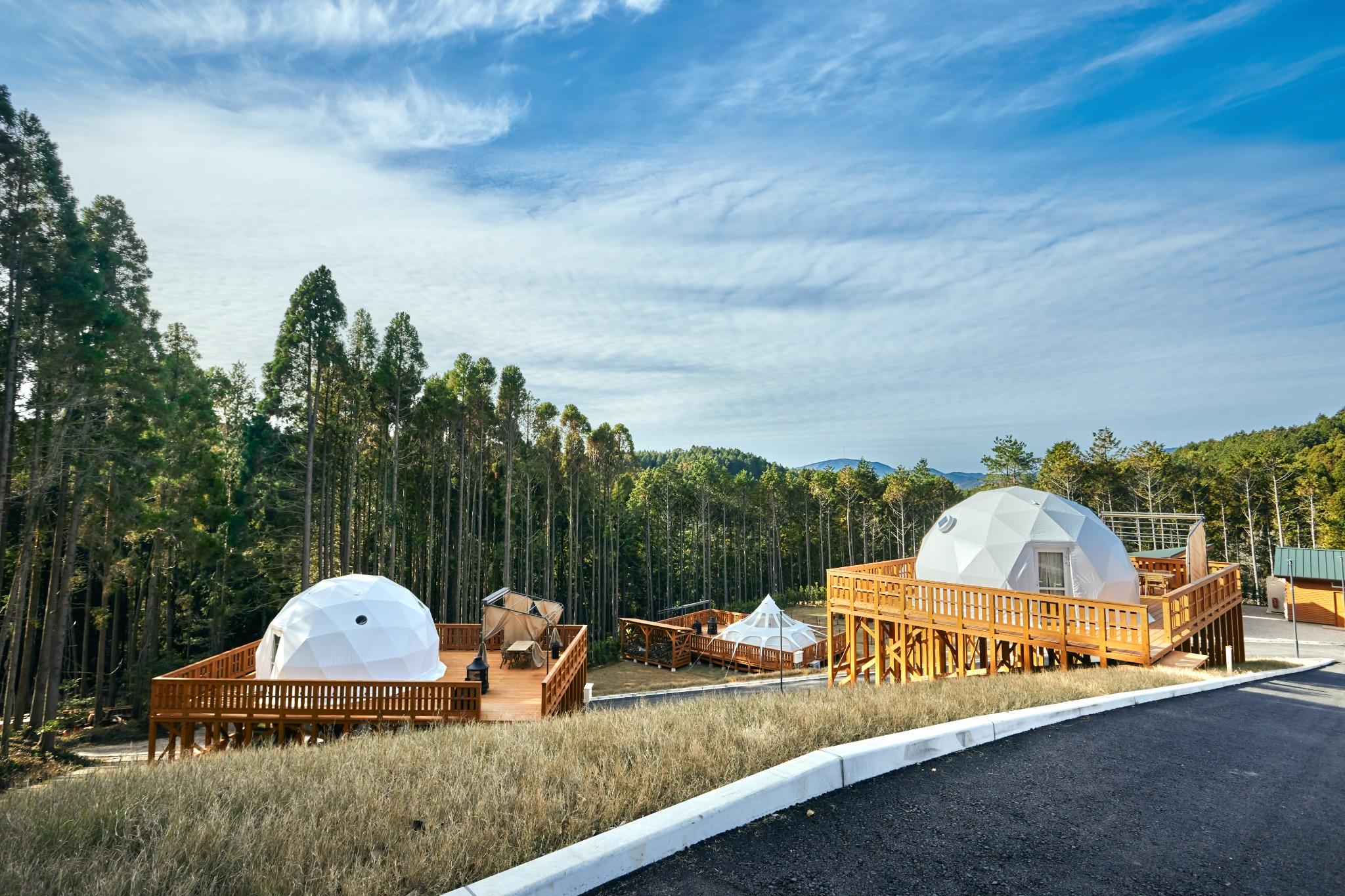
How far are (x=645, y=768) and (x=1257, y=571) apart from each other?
5800cm

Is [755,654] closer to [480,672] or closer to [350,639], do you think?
[480,672]

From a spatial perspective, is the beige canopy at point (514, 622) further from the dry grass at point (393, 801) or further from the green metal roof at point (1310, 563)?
the green metal roof at point (1310, 563)

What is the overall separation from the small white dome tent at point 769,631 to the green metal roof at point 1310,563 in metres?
23.0

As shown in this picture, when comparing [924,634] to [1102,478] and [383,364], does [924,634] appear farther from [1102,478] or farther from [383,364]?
[1102,478]

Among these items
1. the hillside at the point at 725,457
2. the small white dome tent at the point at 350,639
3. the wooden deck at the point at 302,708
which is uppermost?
the hillside at the point at 725,457

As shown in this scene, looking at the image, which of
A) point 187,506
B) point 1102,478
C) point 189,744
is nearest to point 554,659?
point 189,744

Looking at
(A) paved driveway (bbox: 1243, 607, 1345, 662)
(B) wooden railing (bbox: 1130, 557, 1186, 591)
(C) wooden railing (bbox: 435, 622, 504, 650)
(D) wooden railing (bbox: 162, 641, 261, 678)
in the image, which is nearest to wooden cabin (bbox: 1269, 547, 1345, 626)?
(A) paved driveway (bbox: 1243, 607, 1345, 662)

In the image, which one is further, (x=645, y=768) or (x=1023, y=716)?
(x=1023, y=716)

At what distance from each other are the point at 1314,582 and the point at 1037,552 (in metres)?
27.8

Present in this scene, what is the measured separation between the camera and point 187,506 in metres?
19.8

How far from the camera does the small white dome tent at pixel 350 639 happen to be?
39.3 ft

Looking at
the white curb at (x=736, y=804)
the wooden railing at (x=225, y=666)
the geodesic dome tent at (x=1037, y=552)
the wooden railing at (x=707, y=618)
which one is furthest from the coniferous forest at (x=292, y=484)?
the geodesic dome tent at (x=1037, y=552)

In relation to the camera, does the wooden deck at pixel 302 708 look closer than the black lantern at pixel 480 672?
Yes

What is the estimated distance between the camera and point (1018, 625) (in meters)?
10.5
